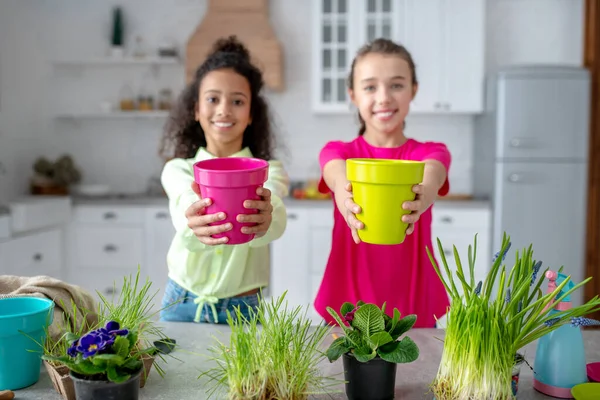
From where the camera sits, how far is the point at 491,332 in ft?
2.96

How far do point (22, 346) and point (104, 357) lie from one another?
0.88ft

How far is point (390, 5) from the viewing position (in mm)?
3861

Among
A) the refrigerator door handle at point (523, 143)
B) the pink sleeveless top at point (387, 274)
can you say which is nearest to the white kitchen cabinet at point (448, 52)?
the refrigerator door handle at point (523, 143)

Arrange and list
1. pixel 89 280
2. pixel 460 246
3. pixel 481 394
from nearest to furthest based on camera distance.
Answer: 1. pixel 481 394
2. pixel 460 246
3. pixel 89 280

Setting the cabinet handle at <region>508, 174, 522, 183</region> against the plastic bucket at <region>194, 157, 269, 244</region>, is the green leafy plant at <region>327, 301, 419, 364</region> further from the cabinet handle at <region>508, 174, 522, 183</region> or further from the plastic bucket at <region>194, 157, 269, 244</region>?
the cabinet handle at <region>508, 174, 522, 183</region>

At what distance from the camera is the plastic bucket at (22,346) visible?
100 centimetres

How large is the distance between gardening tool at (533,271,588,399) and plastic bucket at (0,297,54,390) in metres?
0.87

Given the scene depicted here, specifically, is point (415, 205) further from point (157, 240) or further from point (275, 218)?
point (157, 240)

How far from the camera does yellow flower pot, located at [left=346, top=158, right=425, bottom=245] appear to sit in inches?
38.4

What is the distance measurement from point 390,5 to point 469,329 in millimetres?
3318

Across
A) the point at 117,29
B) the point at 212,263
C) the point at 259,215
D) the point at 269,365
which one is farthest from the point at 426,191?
the point at 117,29

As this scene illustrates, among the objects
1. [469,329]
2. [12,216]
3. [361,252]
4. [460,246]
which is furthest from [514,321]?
[12,216]

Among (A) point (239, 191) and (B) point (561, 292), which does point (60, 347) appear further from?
(B) point (561, 292)

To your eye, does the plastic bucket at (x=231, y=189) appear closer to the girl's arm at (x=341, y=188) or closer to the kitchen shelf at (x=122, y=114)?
the girl's arm at (x=341, y=188)
